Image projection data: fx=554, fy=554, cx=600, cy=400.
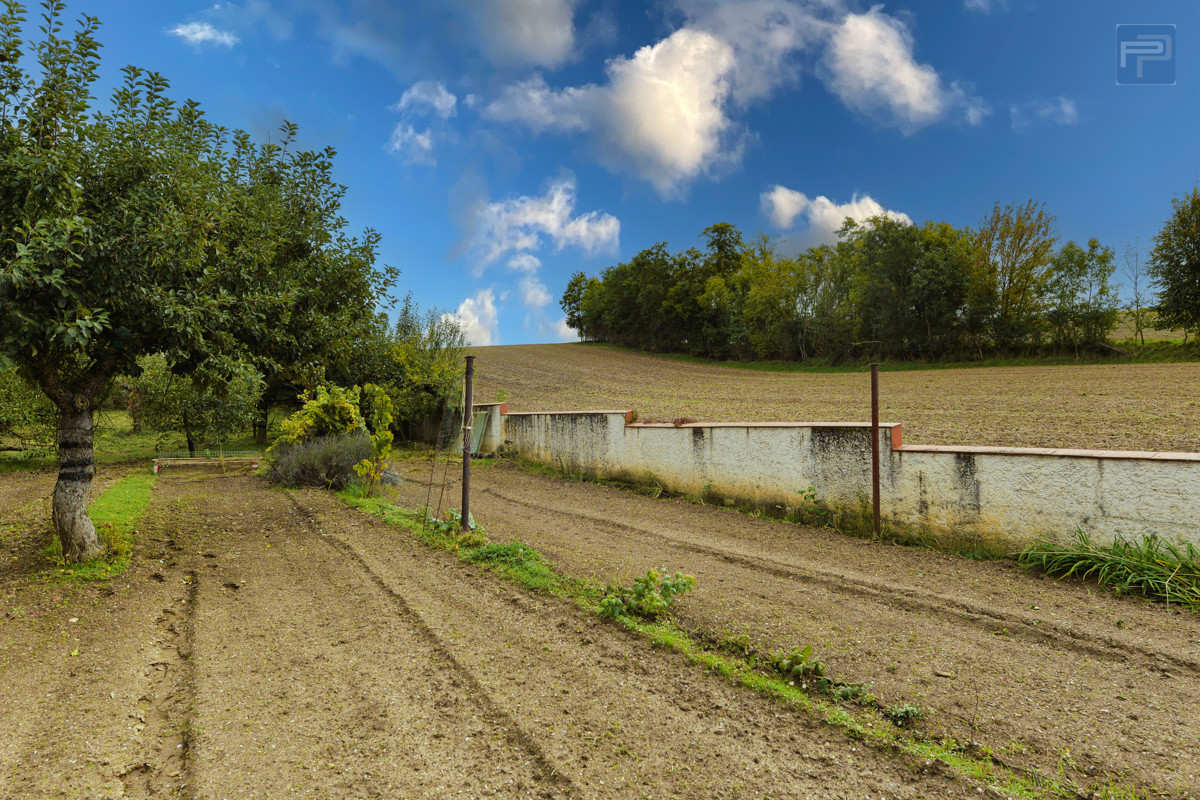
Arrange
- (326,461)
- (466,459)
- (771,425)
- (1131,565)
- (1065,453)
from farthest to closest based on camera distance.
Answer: (326,461) < (771,425) < (466,459) < (1065,453) < (1131,565)

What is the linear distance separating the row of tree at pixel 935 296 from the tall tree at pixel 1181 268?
4 centimetres

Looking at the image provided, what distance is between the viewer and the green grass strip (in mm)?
2645

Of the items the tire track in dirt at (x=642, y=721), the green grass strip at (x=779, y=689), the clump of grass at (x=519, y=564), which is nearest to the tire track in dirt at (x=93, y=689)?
the tire track in dirt at (x=642, y=721)

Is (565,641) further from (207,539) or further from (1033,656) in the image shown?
(207,539)

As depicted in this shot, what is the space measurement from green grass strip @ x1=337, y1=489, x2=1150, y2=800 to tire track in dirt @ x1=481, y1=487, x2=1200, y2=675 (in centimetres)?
168

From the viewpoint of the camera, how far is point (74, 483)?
5695 millimetres

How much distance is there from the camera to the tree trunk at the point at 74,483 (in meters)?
5.67

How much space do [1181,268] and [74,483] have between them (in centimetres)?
3551

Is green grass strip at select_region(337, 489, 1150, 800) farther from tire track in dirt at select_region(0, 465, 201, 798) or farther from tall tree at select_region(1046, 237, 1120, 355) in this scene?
tall tree at select_region(1046, 237, 1120, 355)

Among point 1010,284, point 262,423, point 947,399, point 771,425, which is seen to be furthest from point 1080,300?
point 262,423

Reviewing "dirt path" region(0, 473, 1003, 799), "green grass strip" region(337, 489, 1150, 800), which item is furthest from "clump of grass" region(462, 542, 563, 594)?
"dirt path" region(0, 473, 1003, 799)

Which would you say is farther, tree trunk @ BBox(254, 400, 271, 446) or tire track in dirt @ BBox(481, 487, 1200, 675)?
tree trunk @ BBox(254, 400, 271, 446)

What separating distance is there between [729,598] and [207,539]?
688cm

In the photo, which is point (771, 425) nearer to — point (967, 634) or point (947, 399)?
point (967, 634)
